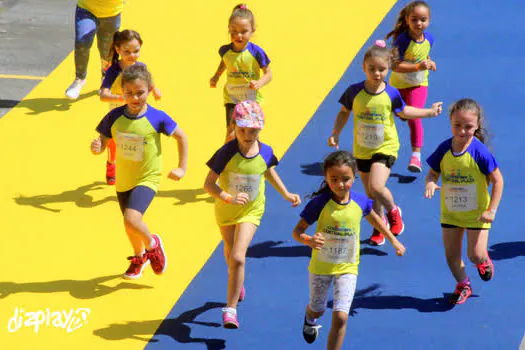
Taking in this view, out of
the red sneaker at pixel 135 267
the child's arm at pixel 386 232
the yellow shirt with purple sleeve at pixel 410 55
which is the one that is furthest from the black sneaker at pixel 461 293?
the yellow shirt with purple sleeve at pixel 410 55

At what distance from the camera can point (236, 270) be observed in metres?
8.06

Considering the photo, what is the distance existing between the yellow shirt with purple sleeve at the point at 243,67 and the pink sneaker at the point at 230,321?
305 cm

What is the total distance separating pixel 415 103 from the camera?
35.7 ft

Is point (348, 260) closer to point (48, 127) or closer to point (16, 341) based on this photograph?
point (16, 341)

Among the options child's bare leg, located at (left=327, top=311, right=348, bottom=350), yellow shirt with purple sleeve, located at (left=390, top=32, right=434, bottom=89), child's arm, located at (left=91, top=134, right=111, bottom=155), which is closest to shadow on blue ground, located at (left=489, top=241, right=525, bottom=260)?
yellow shirt with purple sleeve, located at (left=390, top=32, right=434, bottom=89)

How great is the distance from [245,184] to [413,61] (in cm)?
342

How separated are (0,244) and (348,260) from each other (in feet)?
12.4

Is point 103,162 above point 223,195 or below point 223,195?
below

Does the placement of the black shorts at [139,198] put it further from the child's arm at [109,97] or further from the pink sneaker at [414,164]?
the pink sneaker at [414,164]

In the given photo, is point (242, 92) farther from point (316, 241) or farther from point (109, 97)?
point (316, 241)

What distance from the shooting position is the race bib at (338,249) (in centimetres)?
757

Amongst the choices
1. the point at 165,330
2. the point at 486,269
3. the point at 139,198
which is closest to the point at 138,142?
the point at 139,198

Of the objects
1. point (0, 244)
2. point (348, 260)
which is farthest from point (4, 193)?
point (348, 260)

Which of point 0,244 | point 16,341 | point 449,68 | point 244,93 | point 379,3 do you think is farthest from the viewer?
point 379,3
